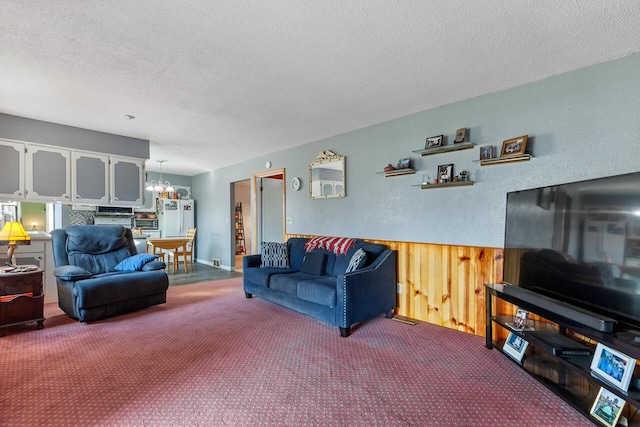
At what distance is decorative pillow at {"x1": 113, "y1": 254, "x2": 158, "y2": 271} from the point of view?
3.85m

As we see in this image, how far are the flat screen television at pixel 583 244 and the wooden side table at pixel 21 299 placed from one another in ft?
15.0

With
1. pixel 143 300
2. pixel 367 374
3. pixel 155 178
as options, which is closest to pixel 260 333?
pixel 367 374

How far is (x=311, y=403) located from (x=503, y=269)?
6.50 feet

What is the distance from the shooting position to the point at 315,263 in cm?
390

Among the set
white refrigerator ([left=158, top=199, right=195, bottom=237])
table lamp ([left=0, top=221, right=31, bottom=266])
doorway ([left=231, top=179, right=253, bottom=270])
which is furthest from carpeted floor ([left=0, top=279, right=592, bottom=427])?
doorway ([left=231, top=179, right=253, bottom=270])

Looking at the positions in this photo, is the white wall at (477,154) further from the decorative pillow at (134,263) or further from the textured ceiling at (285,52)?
the decorative pillow at (134,263)

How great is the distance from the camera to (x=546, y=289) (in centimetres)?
217

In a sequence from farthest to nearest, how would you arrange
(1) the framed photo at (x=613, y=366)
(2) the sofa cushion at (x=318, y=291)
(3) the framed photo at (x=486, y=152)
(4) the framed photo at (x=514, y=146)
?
(2) the sofa cushion at (x=318, y=291)
(3) the framed photo at (x=486, y=152)
(4) the framed photo at (x=514, y=146)
(1) the framed photo at (x=613, y=366)

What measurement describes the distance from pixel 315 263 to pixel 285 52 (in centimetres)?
248

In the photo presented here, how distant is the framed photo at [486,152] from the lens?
2.91 m

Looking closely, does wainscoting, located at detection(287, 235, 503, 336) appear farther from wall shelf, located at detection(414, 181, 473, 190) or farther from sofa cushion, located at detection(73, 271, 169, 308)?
sofa cushion, located at detection(73, 271, 169, 308)

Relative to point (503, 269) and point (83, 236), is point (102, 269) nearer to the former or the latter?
point (83, 236)

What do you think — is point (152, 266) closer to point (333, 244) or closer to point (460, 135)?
point (333, 244)

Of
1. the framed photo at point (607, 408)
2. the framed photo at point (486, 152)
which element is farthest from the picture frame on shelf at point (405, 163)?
the framed photo at point (607, 408)
